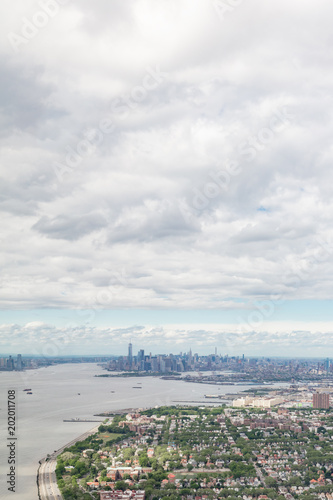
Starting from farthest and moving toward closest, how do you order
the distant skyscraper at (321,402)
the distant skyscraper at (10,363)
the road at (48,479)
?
1. the distant skyscraper at (10,363)
2. the distant skyscraper at (321,402)
3. the road at (48,479)

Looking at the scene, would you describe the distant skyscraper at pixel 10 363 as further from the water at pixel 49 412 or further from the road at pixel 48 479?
the road at pixel 48 479

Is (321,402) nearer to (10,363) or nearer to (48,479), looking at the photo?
(48,479)

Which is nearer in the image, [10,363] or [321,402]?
[321,402]

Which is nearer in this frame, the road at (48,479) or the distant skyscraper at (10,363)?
the road at (48,479)

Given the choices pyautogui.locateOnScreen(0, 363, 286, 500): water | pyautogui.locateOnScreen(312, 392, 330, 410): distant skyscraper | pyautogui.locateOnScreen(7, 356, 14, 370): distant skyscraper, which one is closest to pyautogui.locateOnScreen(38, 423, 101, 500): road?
pyautogui.locateOnScreen(0, 363, 286, 500): water

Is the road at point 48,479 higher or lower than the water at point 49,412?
higher

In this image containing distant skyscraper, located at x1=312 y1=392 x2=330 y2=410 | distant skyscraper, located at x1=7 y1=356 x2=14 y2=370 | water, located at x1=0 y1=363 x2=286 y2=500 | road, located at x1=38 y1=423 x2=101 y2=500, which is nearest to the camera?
road, located at x1=38 y1=423 x2=101 y2=500

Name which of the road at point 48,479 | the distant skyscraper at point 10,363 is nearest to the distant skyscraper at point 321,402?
the road at point 48,479

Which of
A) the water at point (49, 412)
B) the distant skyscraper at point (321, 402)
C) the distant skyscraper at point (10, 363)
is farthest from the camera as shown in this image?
the distant skyscraper at point (10, 363)

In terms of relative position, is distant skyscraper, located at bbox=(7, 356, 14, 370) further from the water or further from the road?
the road

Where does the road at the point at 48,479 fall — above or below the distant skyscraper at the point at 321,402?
above

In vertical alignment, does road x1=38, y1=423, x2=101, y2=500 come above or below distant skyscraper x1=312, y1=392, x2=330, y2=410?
above

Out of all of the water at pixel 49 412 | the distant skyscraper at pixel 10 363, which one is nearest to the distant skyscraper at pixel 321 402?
the water at pixel 49 412

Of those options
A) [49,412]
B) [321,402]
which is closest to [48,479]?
[49,412]
